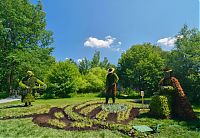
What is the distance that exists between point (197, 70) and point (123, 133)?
1561 centimetres

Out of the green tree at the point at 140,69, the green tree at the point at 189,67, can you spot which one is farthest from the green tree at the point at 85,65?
the green tree at the point at 189,67

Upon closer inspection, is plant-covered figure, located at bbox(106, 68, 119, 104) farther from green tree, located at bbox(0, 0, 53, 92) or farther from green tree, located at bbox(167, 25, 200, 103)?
green tree, located at bbox(0, 0, 53, 92)

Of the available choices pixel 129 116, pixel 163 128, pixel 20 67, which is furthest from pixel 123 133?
pixel 20 67

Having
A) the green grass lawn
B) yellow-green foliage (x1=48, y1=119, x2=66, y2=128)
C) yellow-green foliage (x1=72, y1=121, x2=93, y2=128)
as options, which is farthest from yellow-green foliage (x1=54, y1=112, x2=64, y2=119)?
yellow-green foliage (x1=72, y1=121, x2=93, y2=128)

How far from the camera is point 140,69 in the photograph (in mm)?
34344

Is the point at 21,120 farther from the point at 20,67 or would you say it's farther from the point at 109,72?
the point at 20,67

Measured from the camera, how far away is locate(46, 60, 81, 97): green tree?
3272 centimetres

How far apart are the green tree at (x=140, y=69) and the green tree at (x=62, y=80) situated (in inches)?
342

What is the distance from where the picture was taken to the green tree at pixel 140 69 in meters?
33.7

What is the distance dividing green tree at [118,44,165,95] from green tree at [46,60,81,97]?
8.70m

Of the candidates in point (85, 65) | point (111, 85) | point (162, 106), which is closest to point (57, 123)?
point (162, 106)

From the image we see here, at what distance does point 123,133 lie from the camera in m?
11.8

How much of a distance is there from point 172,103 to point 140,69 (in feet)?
64.5

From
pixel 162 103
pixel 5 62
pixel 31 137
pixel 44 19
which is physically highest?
pixel 44 19
